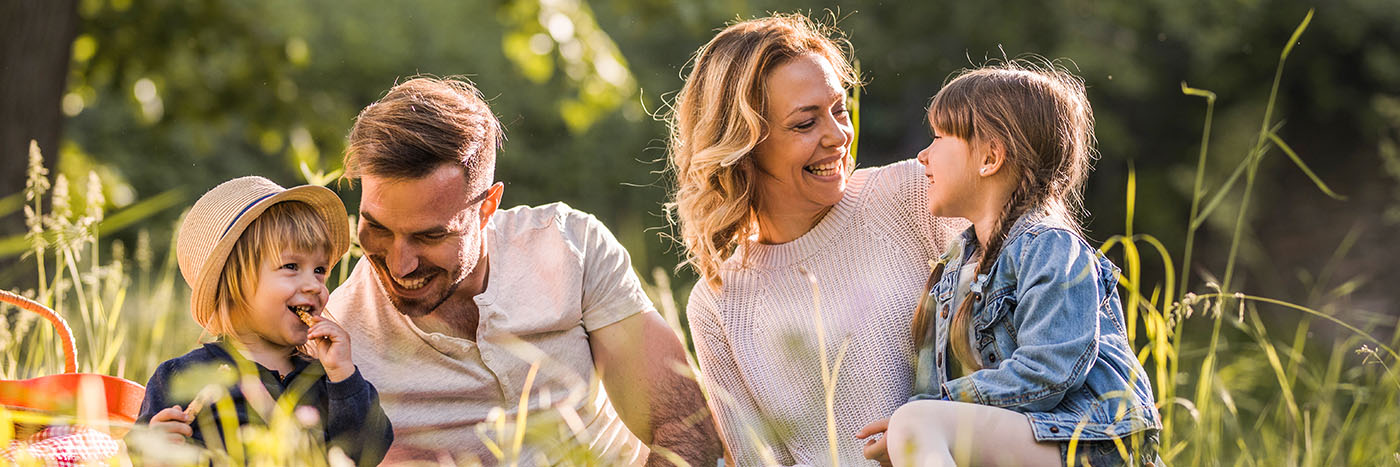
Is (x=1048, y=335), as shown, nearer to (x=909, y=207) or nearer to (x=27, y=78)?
(x=909, y=207)

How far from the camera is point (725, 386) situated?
294 centimetres

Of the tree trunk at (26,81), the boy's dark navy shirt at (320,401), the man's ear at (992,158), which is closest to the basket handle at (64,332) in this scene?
the boy's dark navy shirt at (320,401)

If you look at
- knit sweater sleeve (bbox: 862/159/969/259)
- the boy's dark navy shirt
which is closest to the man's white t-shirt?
the boy's dark navy shirt

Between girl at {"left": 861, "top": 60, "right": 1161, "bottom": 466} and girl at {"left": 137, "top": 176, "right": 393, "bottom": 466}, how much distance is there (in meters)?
0.96

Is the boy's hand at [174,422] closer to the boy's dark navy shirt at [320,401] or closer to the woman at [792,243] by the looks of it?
the boy's dark navy shirt at [320,401]

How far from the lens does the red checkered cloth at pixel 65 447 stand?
6.90ft

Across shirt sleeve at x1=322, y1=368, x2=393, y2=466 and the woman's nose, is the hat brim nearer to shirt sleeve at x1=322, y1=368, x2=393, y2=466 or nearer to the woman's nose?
shirt sleeve at x1=322, y1=368, x2=393, y2=466

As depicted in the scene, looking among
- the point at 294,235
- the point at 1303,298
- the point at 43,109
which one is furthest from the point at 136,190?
the point at 294,235

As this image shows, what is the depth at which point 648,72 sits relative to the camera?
15.1 meters

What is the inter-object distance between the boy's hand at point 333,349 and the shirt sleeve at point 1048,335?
3.61 ft

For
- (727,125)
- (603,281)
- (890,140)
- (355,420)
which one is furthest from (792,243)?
(890,140)

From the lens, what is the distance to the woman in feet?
9.02

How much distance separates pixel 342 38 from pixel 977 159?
525 inches

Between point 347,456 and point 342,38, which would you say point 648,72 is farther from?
point 347,456
